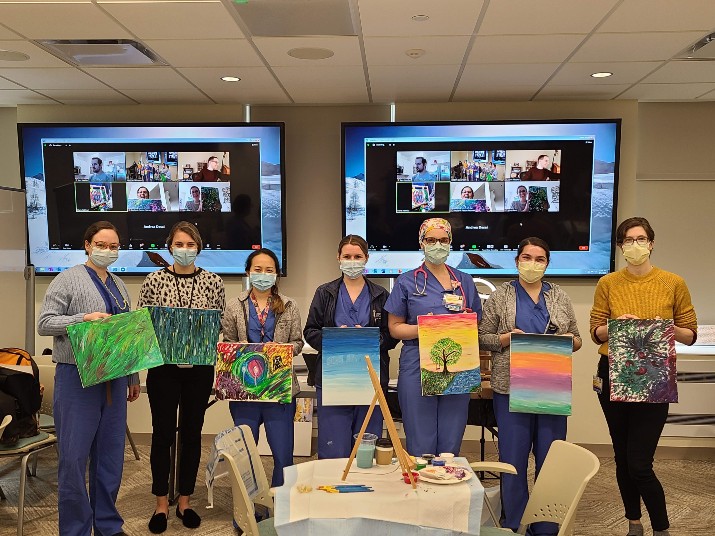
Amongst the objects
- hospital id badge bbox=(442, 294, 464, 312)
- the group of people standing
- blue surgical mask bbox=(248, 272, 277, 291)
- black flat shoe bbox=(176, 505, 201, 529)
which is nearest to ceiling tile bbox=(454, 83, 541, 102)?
the group of people standing

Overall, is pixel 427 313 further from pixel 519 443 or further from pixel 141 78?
pixel 141 78

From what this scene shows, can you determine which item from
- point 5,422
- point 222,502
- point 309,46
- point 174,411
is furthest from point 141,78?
point 222,502

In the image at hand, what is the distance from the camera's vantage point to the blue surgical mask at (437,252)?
12.3 ft

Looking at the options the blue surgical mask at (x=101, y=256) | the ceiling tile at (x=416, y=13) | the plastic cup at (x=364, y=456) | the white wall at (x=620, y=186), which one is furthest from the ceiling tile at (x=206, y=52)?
the plastic cup at (x=364, y=456)

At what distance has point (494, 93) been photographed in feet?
18.3

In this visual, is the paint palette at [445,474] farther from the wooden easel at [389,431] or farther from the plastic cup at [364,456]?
the plastic cup at [364,456]

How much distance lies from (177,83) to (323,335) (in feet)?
8.70

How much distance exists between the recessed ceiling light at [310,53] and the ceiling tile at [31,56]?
1.62m

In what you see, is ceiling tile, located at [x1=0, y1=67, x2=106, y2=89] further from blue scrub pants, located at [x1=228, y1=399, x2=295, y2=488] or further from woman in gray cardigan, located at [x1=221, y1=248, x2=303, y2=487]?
blue scrub pants, located at [x1=228, y1=399, x2=295, y2=488]

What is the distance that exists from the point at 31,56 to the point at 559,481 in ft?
13.7

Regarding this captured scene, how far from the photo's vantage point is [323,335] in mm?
3715

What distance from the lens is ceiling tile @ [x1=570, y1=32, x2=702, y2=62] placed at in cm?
407

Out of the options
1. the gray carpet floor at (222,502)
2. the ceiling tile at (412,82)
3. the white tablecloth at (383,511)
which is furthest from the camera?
the ceiling tile at (412,82)

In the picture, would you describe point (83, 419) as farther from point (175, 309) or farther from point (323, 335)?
point (323, 335)
